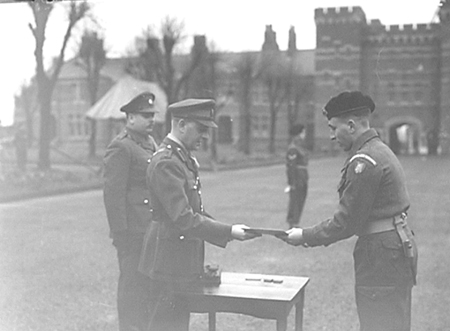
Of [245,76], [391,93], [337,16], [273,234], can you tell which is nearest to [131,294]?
[273,234]

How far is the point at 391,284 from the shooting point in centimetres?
270

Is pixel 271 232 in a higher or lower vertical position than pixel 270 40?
lower

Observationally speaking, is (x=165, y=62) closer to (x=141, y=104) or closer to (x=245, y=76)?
(x=245, y=76)

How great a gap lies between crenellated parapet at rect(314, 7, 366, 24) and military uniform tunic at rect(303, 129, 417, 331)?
1.51 meters

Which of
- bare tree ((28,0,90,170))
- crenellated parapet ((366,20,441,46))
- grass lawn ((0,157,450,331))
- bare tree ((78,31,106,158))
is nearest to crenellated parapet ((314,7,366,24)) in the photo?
crenellated parapet ((366,20,441,46))

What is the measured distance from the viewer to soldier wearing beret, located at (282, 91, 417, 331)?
2.65m

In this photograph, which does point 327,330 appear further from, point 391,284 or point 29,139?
point 29,139

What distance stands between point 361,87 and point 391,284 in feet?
8.56

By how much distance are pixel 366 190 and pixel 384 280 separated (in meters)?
0.44

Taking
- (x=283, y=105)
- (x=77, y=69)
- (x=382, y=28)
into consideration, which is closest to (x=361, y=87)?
(x=382, y=28)

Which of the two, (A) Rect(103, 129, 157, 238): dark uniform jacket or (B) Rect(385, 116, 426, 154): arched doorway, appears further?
(B) Rect(385, 116, 426, 154): arched doorway

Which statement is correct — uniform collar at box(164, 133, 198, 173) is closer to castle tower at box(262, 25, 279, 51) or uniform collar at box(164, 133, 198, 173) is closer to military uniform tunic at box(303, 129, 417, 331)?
military uniform tunic at box(303, 129, 417, 331)

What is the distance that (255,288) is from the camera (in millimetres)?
2922

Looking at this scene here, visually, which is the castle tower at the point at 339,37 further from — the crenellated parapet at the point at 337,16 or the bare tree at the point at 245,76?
the bare tree at the point at 245,76
